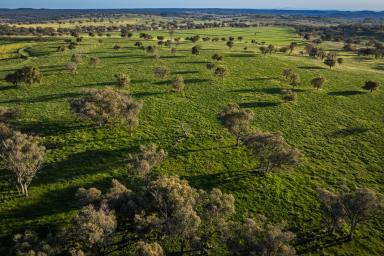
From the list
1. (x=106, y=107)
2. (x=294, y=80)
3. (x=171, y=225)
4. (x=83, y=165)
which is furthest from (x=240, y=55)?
(x=171, y=225)

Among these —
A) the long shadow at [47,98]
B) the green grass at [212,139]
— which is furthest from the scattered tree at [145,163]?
the long shadow at [47,98]

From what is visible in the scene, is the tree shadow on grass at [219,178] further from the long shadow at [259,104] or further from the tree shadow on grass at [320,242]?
the long shadow at [259,104]

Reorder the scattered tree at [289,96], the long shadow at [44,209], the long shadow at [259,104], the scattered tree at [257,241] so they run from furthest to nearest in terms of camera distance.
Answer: the scattered tree at [289,96] < the long shadow at [259,104] < the long shadow at [44,209] < the scattered tree at [257,241]

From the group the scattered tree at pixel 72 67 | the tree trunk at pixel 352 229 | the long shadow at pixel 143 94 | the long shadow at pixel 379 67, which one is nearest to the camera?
the tree trunk at pixel 352 229

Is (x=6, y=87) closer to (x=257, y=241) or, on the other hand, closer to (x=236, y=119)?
(x=236, y=119)

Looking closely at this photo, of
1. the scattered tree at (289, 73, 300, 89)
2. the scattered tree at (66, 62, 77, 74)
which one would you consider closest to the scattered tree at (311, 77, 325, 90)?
the scattered tree at (289, 73, 300, 89)

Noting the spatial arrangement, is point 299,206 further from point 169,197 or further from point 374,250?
point 169,197

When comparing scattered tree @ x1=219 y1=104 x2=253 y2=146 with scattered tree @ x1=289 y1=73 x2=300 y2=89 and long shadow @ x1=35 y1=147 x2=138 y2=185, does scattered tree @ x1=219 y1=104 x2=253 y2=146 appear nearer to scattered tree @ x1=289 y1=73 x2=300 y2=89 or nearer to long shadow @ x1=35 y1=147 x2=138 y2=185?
long shadow @ x1=35 y1=147 x2=138 y2=185

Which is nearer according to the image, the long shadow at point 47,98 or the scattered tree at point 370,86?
the long shadow at point 47,98

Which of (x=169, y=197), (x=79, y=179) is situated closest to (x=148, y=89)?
(x=79, y=179)
